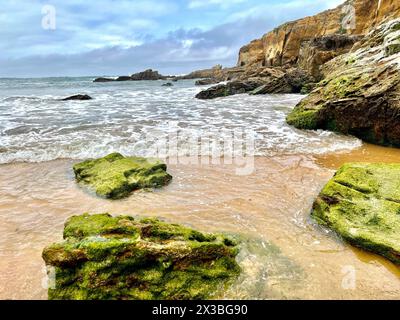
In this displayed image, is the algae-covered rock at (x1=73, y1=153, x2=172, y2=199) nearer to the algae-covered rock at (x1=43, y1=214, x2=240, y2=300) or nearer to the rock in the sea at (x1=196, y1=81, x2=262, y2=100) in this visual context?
the algae-covered rock at (x1=43, y1=214, x2=240, y2=300)

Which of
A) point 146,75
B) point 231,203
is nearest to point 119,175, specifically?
point 231,203

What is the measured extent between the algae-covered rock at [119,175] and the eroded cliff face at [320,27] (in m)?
30.2

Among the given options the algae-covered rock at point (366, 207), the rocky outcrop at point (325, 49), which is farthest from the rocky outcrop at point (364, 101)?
the rocky outcrop at point (325, 49)

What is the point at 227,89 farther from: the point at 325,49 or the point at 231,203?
the point at 231,203

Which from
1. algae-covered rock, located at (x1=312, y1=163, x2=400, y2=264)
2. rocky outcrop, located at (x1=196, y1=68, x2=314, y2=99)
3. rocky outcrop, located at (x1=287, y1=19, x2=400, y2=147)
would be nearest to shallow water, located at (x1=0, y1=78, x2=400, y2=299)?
algae-covered rock, located at (x1=312, y1=163, x2=400, y2=264)

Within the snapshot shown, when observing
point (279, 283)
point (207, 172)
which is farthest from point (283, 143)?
point (279, 283)

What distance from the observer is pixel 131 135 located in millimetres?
10984

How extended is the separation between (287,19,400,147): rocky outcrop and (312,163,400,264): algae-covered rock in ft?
13.9

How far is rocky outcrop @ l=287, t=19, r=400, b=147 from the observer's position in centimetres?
891

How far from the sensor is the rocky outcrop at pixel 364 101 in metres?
8.91

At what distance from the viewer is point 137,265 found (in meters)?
3.31

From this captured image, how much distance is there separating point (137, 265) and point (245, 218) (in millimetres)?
2171
